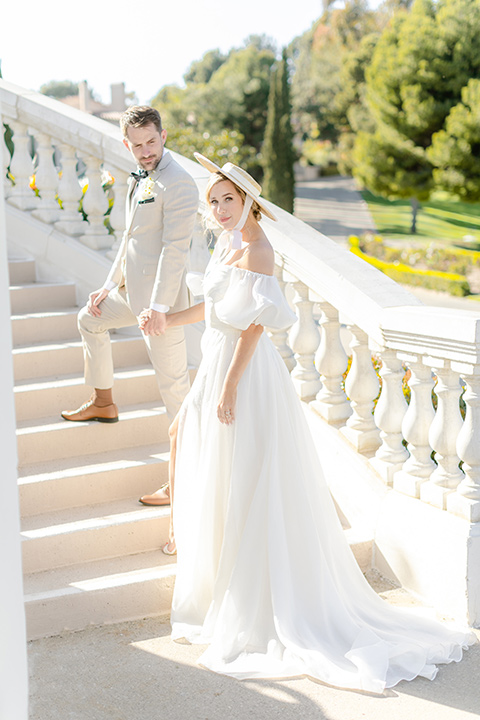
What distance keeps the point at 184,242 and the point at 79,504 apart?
1.48 meters

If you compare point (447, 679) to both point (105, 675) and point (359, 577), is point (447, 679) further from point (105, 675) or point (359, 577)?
point (105, 675)

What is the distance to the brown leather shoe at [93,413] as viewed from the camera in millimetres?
4320

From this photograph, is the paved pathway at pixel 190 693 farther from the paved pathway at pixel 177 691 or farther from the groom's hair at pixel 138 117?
the groom's hair at pixel 138 117

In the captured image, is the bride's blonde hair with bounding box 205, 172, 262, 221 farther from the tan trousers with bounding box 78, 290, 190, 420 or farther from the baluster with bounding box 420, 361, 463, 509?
the baluster with bounding box 420, 361, 463, 509

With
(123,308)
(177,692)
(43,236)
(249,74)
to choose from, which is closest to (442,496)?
(177,692)

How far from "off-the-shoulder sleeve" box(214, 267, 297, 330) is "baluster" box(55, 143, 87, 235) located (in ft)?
8.88

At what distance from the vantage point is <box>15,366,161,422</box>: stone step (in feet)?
14.7

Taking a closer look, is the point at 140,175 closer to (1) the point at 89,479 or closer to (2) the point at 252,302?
(2) the point at 252,302

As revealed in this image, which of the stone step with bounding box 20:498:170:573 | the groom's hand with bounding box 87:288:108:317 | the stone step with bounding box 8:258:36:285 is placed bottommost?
the stone step with bounding box 20:498:170:573

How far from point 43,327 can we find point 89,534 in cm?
180

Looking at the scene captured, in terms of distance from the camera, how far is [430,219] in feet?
152

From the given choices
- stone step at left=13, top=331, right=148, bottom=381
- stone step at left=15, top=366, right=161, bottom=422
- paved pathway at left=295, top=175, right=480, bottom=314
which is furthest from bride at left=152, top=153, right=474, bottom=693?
paved pathway at left=295, top=175, right=480, bottom=314

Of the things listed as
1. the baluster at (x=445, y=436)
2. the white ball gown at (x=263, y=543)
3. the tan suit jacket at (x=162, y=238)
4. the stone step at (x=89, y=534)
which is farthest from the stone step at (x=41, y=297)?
the baluster at (x=445, y=436)

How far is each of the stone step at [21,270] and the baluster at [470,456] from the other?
356 cm
